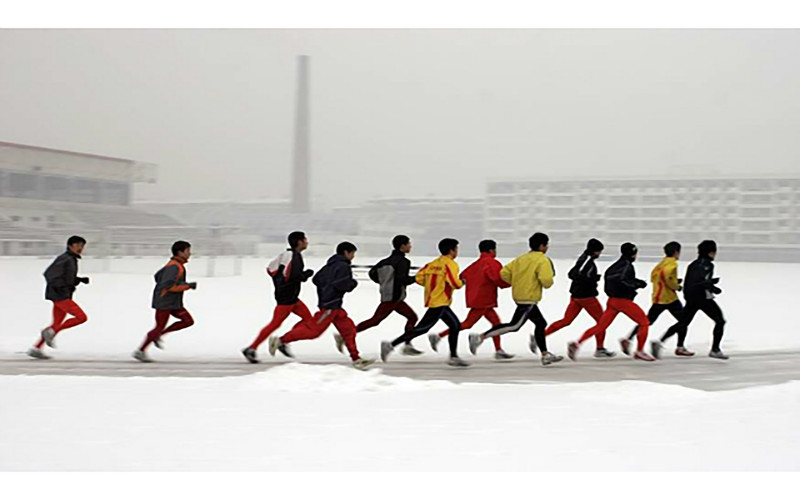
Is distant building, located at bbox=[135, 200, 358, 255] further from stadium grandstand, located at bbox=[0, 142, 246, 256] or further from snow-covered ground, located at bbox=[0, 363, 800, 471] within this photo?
snow-covered ground, located at bbox=[0, 363, 800, 471]

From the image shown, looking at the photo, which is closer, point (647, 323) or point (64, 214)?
point (647, 323)

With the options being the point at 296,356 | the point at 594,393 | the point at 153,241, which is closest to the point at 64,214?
the point at 153,241

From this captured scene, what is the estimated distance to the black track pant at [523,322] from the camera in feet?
29.3

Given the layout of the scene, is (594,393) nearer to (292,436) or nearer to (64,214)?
(292,436)

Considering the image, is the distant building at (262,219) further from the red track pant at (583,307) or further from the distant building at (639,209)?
the red track pant at (583,307)

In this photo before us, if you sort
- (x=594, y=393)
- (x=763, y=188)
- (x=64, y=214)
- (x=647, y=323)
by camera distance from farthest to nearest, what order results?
(x=763, y=188) < (x=64, y=214) < (x=647, y=323) < (x=594, y=393)

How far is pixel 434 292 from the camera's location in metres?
8.82

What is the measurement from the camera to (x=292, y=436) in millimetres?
6016

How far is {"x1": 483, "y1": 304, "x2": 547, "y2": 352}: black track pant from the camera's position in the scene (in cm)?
Result: 894

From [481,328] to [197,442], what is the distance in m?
8.54

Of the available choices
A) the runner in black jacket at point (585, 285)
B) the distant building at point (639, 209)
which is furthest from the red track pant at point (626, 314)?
the distant building at point (639, 209)

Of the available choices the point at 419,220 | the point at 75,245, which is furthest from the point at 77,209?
the point at 75,245

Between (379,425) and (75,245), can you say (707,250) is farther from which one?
(75,245)

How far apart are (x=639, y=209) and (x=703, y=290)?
67.3 meters
